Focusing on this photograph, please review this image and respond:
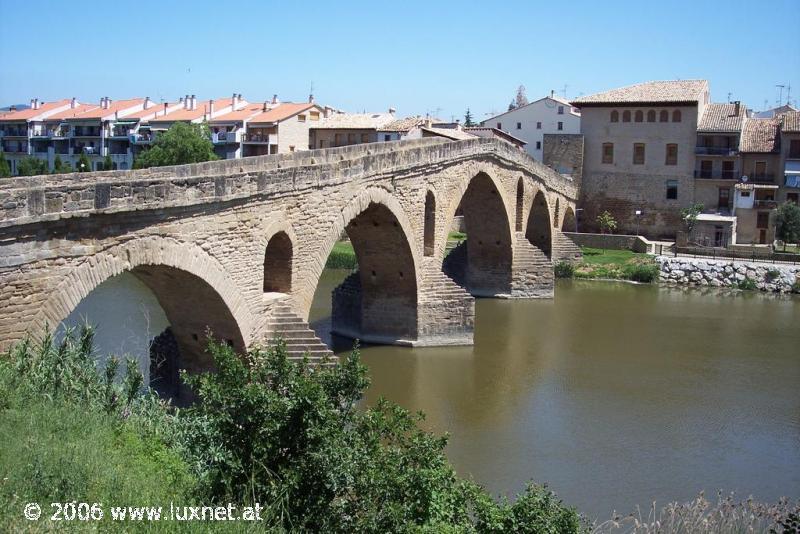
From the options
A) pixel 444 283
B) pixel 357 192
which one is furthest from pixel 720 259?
pixel 357 192

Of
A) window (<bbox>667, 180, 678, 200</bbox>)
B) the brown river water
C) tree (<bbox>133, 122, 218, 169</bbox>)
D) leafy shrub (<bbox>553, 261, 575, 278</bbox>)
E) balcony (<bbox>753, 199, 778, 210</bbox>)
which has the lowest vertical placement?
Result: the brown river water

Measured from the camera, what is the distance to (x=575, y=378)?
19.4 meters

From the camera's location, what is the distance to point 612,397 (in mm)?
17953

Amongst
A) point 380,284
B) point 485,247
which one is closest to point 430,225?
point 380,284

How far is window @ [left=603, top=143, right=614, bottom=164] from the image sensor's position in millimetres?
41000

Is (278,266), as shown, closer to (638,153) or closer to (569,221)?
(569,221)

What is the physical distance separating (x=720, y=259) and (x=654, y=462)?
22356 millimetres

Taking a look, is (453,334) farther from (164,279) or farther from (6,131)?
(6,131)

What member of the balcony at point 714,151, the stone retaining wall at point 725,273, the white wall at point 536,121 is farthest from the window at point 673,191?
the white wall at point 536,121

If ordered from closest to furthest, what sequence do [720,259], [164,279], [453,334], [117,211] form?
1. [117,211]
2. [164,279]
3. [453,334]
4. [720,259]

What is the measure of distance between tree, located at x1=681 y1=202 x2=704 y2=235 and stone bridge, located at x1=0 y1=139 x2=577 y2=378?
10546mm

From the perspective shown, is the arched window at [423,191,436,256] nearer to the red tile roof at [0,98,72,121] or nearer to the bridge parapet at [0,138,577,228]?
the bridge parapet at [0,138,577,228]

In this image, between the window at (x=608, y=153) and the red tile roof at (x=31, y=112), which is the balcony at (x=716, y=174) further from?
the red tile roof at (x=31, y=112)

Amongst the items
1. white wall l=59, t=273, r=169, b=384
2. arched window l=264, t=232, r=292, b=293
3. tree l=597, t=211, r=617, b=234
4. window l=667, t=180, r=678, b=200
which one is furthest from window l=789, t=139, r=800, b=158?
arched window l=264, t=232, r=292, b=293
